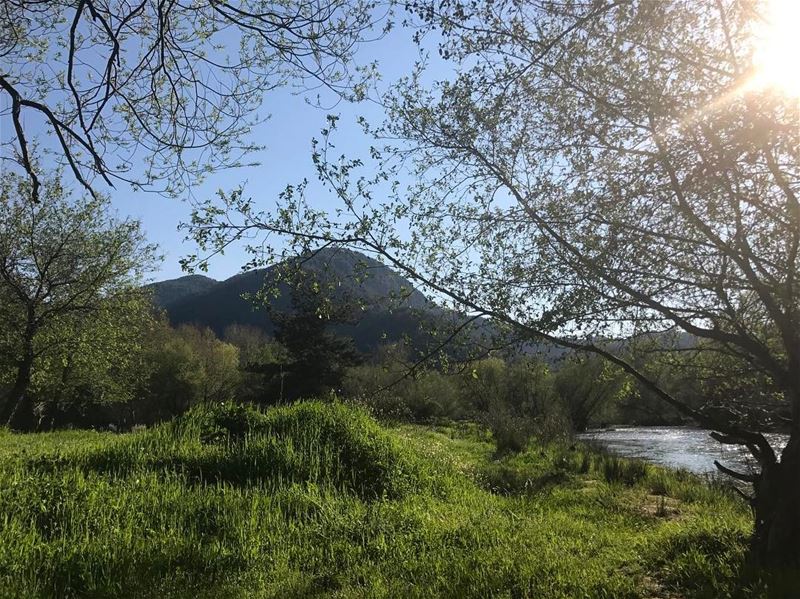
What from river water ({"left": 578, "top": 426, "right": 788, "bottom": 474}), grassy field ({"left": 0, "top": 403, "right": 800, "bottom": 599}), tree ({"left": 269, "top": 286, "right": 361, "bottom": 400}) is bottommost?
river water ({"left": 578, "top": 426, "right": 788, "bottom": 474})

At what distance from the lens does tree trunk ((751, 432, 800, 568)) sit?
486 cm

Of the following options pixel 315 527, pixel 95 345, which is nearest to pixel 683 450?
pixel 315 527

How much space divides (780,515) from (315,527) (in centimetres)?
439

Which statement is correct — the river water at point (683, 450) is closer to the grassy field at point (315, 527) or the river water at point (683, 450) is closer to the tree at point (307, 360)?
the grassy field at point (315, 527)

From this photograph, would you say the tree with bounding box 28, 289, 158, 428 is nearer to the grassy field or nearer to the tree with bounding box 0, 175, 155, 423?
the tree with bounding box 0, 175, 155, 423

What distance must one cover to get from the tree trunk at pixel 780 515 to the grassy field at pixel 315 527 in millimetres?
280

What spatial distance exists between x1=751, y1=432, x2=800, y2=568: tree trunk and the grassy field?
0.28m

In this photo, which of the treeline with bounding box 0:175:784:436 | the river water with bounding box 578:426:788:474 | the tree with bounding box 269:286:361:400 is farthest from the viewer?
the tree with bounding box 269:286:361:400

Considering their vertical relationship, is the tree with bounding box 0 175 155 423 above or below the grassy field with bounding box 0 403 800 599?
above

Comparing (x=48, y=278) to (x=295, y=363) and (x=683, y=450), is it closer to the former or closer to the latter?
(x=295, y=363)

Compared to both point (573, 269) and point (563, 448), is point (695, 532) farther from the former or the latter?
point (563, 448)

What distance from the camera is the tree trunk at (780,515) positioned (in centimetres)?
486

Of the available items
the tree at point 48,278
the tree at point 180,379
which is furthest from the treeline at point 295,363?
the tree at point 180,379

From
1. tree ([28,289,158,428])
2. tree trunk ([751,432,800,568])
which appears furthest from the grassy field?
tree ([28,289,158,428])
